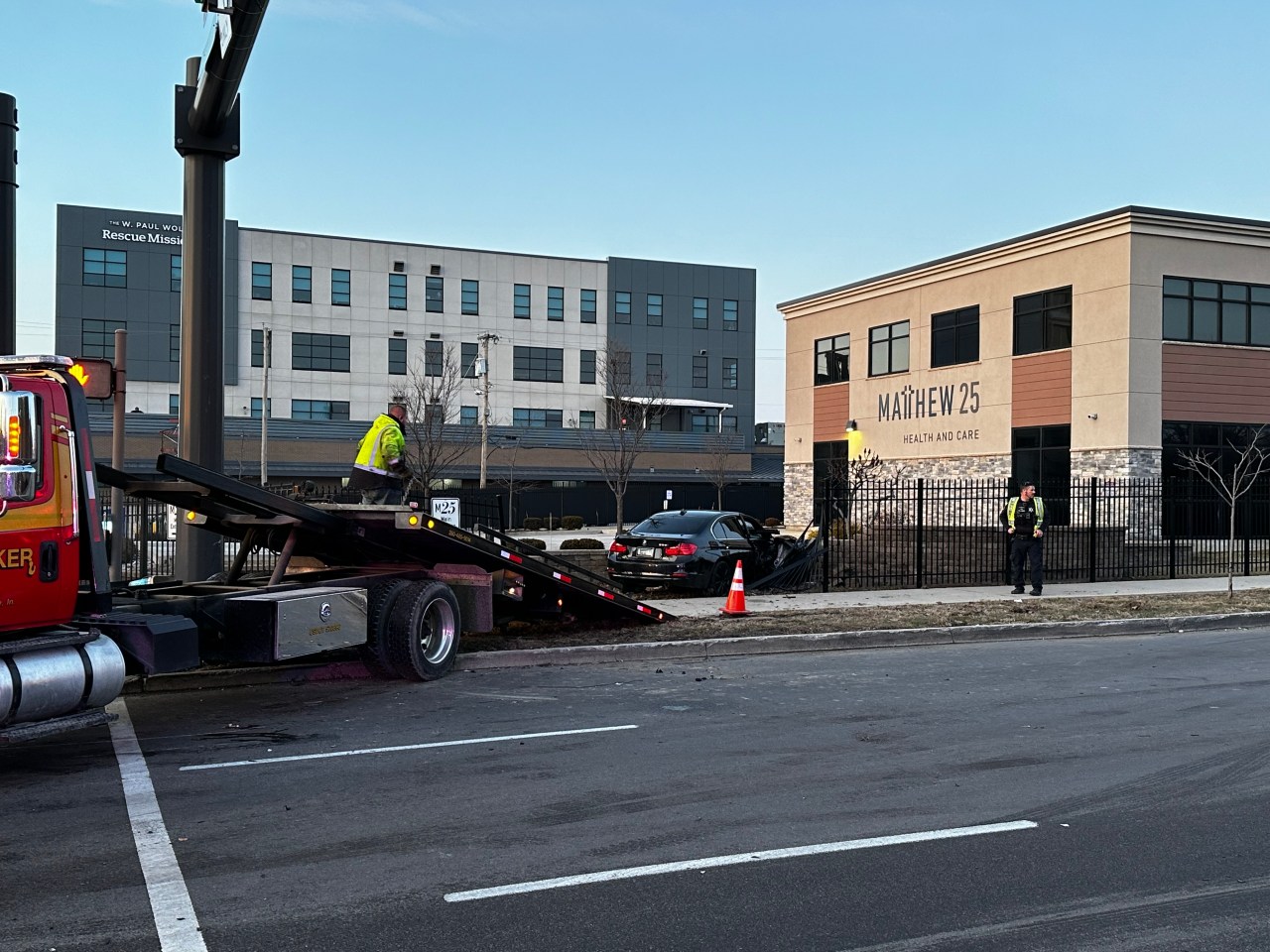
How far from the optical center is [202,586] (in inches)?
407

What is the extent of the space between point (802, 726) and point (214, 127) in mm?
8610

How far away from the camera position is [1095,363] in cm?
3153

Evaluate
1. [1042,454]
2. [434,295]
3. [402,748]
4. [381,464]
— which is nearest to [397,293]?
[434,295]

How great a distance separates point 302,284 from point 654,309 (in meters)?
20.7

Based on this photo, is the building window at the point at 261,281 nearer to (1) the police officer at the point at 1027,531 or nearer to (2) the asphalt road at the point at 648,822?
(1) the police officer at the point at 1027,531

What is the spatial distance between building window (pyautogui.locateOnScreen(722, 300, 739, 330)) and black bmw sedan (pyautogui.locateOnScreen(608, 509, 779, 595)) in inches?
2300

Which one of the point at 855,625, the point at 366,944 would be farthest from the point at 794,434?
the point at 366,944

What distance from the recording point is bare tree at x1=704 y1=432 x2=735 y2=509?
214ft

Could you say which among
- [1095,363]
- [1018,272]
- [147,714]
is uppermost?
[1018,272]

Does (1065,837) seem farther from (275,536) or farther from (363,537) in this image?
(275,536)

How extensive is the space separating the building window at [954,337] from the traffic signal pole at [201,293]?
88.0 ft

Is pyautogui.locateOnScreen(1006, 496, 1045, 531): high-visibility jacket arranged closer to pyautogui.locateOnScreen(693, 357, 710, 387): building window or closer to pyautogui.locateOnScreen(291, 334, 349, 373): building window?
pyautogui.locateOnScreen(291, 334, 349, 373): building window

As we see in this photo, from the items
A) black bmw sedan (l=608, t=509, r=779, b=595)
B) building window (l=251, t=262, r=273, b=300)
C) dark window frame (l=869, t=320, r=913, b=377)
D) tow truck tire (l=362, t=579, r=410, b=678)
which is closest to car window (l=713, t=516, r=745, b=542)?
black bmw sedan (l=608, t=509, r=779, b=595)

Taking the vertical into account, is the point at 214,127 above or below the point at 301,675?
above
